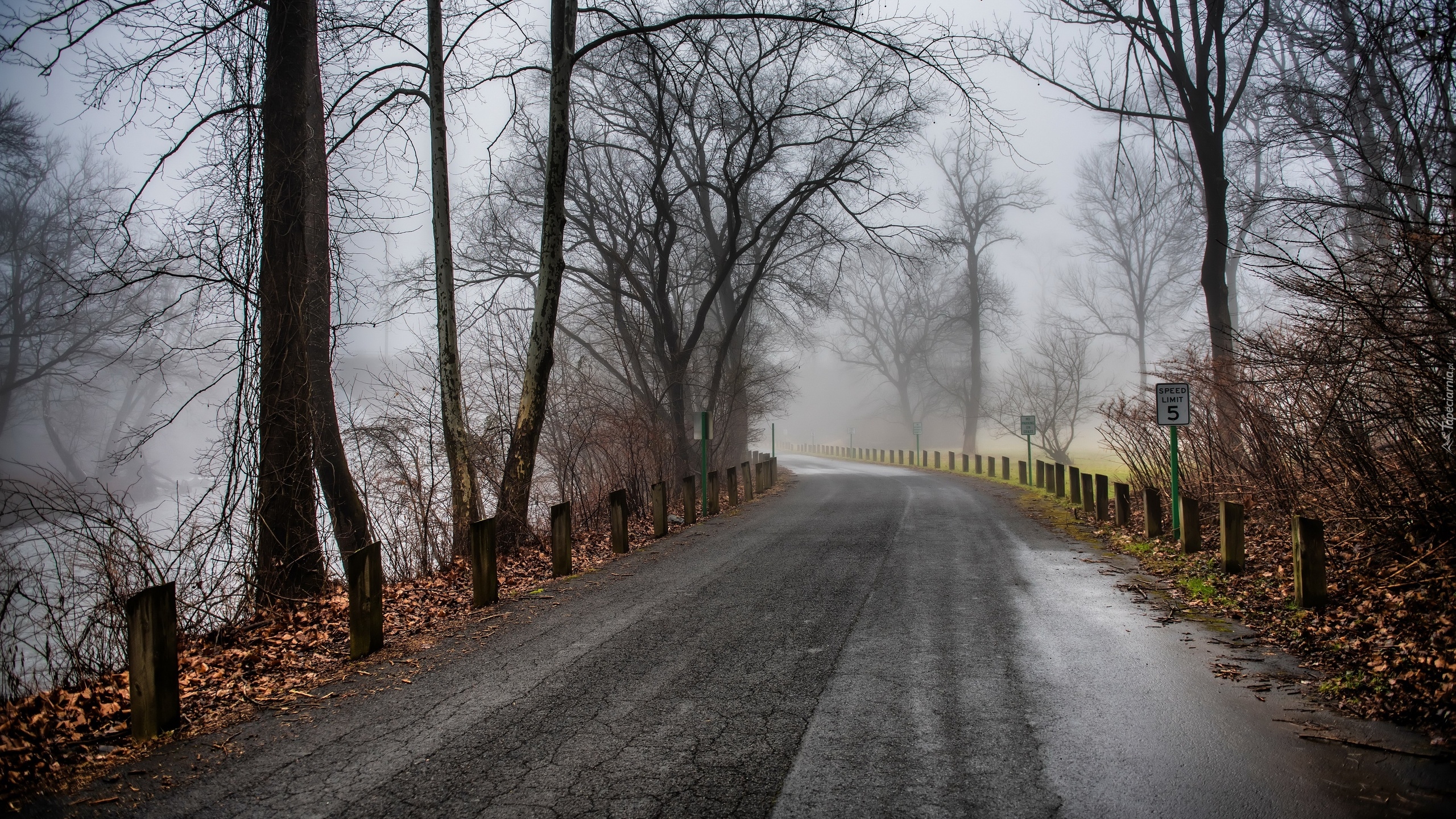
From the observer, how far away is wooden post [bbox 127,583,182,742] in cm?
438

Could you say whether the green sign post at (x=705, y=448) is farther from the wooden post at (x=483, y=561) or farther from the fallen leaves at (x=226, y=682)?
the wooden post at (x=483, y=561)

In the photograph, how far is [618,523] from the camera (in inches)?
443

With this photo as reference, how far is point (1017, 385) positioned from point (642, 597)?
29807 millimetres

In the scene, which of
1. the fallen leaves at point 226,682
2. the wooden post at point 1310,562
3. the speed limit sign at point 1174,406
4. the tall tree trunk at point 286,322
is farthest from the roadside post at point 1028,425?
the tall tree trunk at point 286,322

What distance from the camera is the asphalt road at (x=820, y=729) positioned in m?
3.40

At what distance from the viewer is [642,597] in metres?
7.68

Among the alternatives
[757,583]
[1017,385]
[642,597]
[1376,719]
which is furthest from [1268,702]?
[1017,385]

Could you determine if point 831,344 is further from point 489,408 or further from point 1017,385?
point 489,408

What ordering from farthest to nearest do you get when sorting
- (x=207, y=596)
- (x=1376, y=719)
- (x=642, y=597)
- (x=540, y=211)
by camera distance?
(x=540, y=211)
(x=642, y=597)
(x=207, y=596)
(x=1376, y=719)

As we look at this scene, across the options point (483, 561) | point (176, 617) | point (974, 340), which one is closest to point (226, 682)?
point (176, 617)

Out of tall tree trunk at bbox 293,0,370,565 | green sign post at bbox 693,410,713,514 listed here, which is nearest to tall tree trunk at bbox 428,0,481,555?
tall tree trunk at bbox 293,0,370,565

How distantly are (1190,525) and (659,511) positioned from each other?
24.8ft

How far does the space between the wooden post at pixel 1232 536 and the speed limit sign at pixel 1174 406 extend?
2.73 m

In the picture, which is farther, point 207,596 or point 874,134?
point 874,134
